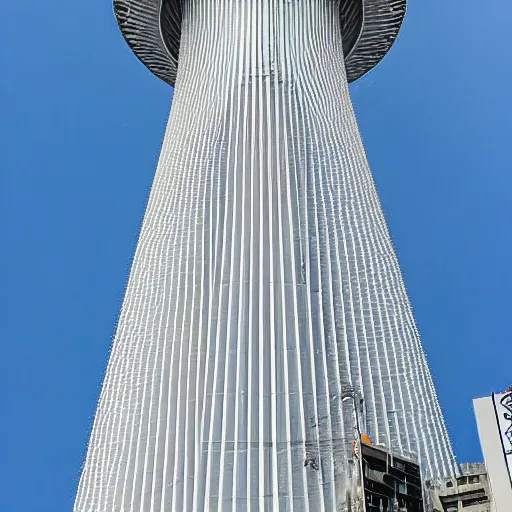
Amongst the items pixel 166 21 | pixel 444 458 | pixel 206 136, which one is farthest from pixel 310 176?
pixel 166 21

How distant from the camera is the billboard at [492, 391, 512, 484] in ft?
14.1

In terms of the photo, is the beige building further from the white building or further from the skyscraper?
the skyscraper

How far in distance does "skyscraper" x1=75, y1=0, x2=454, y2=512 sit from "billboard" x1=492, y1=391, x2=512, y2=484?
39.0 inches

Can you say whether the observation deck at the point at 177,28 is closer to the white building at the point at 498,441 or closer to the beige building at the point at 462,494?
the white building at the point at 498,441

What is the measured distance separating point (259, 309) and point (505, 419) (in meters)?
2.00

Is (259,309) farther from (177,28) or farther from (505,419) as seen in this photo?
(177,28)

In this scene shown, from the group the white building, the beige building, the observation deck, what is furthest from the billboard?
the observation deck

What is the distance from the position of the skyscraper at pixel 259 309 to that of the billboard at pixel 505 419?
3.25 ft

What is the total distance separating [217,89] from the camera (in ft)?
23.0

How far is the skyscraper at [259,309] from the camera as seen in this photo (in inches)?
191

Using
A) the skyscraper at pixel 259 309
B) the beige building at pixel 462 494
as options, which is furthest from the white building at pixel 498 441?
the skyscraper at pixel 259 309

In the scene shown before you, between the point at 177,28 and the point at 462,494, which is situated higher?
the point at 177,28

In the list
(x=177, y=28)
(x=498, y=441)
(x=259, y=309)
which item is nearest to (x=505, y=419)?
(x=498, y=441)

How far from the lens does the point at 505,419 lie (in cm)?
436
